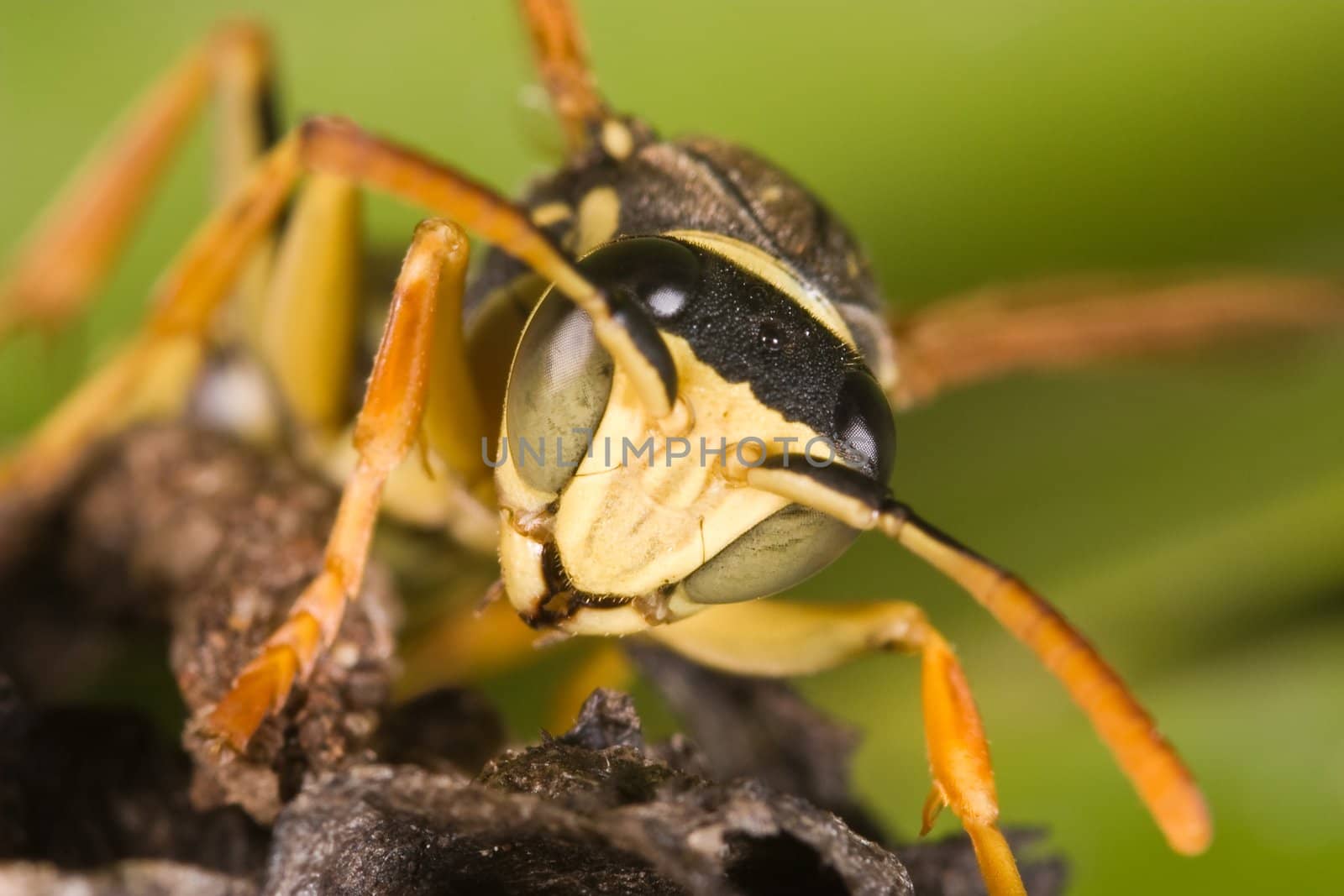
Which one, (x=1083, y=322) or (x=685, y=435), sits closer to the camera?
(x=685, y=435)

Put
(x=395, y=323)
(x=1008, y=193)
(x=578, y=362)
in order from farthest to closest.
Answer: (x=1008, y=193) < (x=395, y=323) < (x=578, y=362)

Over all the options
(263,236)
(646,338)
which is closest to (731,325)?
(646,338)

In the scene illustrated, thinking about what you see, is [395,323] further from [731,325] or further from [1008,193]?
[1008,193]

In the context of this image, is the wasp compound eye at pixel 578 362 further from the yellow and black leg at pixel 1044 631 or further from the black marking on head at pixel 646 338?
the yellow and black leg at pixel 1044 631

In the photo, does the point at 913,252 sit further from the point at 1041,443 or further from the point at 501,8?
→ the point at 501,8

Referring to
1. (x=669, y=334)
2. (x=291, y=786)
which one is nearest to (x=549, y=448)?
(x=669, y=334)

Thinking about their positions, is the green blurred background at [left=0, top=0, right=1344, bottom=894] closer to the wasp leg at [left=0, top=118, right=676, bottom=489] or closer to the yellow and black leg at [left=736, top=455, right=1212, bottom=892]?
the wasp leg at [left=0, top=118, right=676, bottom=489]
